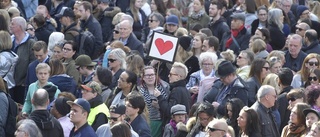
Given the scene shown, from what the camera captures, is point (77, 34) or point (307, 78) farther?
point (77, 34)

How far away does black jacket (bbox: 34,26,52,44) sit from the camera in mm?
19891

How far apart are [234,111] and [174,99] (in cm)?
163

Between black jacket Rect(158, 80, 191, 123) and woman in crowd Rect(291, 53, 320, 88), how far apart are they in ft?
6.50

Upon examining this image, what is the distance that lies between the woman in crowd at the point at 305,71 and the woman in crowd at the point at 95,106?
349 centimetres

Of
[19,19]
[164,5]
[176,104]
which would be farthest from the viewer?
[164,5]

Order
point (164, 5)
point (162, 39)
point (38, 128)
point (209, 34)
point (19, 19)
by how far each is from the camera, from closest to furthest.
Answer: point (38, 128)
point (162, 39)
point (19, 19)
point (209, 34)
point (164, 5)

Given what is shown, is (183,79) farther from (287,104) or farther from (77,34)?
(77,34)

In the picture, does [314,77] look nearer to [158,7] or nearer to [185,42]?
[185,42]

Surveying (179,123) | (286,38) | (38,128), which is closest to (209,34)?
(286,38)

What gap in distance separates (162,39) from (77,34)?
2.71 metres

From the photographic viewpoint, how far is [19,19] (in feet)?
60.8

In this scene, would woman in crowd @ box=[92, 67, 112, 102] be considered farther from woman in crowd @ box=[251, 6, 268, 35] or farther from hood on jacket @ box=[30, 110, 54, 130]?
woman in crowd @ box=[251, 6, 268, 35]

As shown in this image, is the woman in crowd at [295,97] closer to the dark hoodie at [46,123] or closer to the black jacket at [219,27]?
the dark hoodie at [46,123]

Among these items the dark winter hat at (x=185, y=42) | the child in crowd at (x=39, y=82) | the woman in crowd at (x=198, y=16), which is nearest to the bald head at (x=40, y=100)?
the child in crowd at (x=39, y=82)
